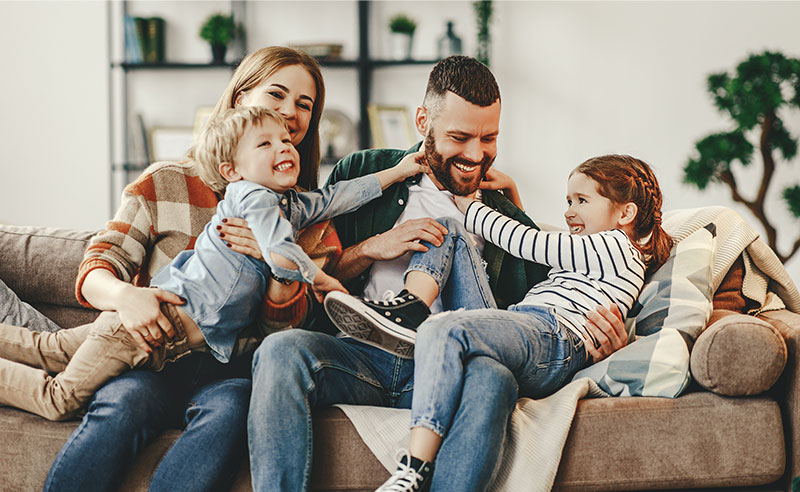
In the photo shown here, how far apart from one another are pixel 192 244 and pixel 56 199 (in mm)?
3090

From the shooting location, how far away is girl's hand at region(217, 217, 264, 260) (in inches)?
61.9

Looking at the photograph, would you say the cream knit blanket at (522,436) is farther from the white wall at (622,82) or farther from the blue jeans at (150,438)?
the white wall at (622,82)

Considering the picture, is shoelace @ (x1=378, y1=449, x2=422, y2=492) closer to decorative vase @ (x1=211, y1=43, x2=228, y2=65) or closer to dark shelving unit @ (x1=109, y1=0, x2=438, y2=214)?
dark shelving unit @ (x1=109, y1=0, x2=438, y2=214)

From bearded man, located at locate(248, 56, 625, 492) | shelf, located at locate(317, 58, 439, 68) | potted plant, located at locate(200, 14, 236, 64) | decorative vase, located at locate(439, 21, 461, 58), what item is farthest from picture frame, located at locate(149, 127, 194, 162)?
bearded man, located at locate(248, 56, 625, 492)

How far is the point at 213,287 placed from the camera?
1573mm

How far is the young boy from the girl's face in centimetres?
69

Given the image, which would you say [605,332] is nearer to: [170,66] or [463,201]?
[463,201]

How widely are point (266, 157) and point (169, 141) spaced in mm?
2908

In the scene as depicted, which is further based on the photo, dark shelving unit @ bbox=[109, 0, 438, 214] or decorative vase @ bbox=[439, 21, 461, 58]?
dark shelving unit @ bbox=[109, 0, 438, 214]

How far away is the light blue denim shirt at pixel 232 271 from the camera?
1527 mm

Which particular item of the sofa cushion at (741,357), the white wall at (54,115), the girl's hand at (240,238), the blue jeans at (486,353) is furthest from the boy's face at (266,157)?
the white wall at (54,115)

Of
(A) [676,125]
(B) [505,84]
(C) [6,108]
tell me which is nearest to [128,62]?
(C) [6,108]

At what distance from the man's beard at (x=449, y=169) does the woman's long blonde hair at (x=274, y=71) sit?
0.30m

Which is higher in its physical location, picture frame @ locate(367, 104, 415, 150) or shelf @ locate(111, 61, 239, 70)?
shelf @ locate(111, 61, 239, 70)
